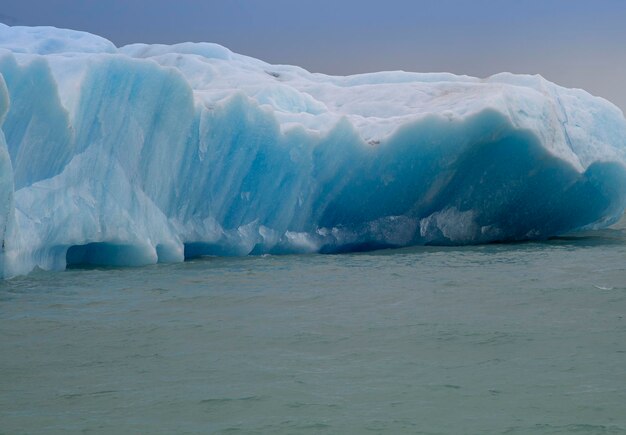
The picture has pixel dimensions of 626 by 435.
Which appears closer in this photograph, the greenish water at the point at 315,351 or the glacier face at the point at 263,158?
the greenish water at the point at 315,351

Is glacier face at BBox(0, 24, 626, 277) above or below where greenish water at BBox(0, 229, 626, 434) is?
above

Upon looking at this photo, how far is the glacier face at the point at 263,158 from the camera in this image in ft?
23.6

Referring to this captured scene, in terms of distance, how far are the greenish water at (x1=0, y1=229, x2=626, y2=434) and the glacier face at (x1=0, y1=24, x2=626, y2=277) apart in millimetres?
659

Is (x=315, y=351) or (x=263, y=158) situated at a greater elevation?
(x=263, y=158)

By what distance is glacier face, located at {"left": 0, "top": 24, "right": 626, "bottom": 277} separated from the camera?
718cm

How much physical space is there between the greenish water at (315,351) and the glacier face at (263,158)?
0.66 metres

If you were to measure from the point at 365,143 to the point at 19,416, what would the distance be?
19.1 ft

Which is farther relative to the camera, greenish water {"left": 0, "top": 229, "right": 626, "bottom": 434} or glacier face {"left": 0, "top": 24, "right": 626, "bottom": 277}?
glacier face {"left": 0, "top": 24, "right": 626, "bottom": 277}

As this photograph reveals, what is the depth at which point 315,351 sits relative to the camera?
4.28m

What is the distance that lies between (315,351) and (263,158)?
4.54 m

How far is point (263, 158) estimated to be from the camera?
865 centimetres

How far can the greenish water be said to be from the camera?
128 inches

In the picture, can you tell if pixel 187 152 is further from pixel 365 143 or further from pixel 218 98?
pixel 365 143

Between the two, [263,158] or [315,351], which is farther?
[263,158]
